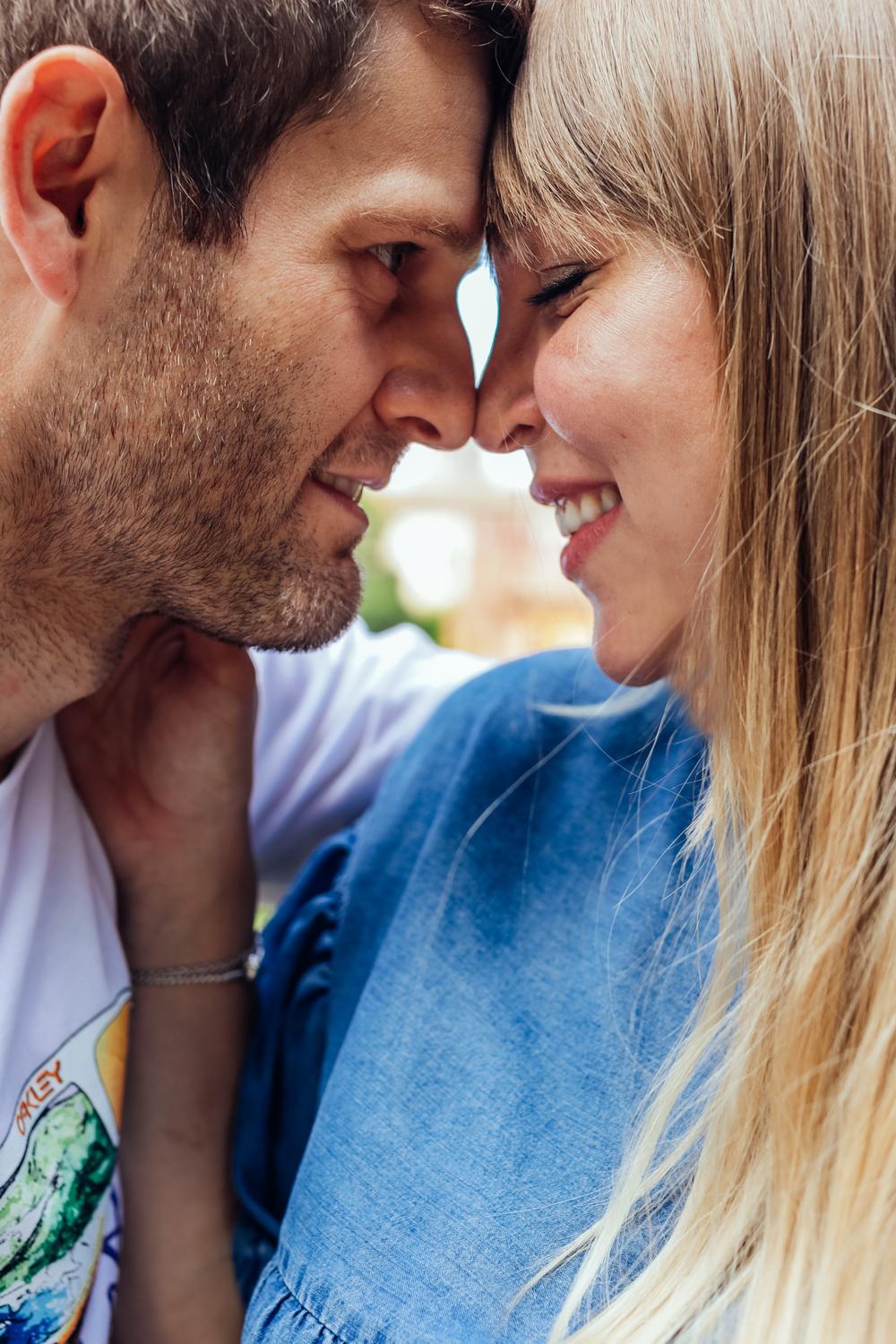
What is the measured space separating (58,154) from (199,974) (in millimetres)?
954

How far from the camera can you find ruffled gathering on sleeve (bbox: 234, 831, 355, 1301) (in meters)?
1.40

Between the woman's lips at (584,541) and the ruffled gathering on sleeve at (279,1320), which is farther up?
the woman's lips at (584,541)

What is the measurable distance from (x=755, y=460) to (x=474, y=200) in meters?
0.46

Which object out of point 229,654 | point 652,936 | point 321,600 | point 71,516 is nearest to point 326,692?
point 229,654

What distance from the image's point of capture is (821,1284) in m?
0.86

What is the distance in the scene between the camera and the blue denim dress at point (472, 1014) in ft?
3.51

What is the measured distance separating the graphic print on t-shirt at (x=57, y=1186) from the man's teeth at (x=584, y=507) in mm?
762

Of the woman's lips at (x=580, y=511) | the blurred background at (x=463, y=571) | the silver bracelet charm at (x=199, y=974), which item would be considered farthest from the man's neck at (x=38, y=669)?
the blurred background at (x=463, y=571)

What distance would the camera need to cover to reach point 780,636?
1.03 metres

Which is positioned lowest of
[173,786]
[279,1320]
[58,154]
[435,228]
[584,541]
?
[279,1320]

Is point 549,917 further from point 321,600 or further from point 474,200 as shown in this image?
point 474,200

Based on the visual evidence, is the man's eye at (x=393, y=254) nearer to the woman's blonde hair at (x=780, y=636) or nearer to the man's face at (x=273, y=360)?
the man's face at (x=273, y=360)

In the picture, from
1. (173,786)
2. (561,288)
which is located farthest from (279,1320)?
(561,288)

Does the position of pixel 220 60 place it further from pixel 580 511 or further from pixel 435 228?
pixel 580 511
